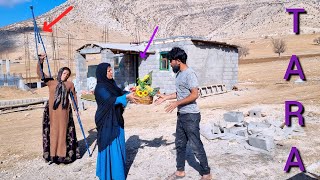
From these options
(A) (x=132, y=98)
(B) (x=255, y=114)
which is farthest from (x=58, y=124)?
(B) (x=255, y=114)

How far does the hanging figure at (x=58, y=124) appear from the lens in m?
5.00

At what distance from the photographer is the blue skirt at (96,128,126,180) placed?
402 cm

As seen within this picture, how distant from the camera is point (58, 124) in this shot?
5.01m

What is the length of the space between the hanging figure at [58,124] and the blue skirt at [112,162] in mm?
1309

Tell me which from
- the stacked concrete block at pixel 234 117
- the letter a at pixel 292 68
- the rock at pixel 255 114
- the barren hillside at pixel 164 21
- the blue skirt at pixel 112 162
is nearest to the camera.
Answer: the letter a at pixel 292 68

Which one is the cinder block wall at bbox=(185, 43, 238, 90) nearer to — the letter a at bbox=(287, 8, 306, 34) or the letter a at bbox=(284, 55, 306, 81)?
the letter a at bbox=(287, 8, 306, 34)

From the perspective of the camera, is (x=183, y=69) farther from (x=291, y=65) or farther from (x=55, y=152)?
(x=55, y=152)

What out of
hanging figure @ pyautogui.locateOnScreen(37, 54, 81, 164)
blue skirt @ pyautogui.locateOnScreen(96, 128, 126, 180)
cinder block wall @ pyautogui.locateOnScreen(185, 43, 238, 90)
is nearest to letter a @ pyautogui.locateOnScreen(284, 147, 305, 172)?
blue skirt @ pyautogui.locateOnScreen(96, 128, 126, 180)

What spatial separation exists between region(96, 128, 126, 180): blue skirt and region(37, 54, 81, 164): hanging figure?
131 cm

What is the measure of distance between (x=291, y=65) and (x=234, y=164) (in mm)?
2272

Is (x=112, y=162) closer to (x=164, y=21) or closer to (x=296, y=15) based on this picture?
(x=296, y=15)

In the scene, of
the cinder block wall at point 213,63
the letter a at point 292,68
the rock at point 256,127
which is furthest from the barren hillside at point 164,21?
the letter a at point 292,68

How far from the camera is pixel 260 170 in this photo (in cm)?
459

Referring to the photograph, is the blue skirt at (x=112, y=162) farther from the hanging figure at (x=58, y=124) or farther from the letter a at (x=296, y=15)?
the letter a at (x=296, y=15)
